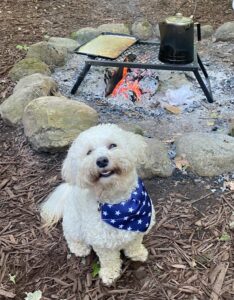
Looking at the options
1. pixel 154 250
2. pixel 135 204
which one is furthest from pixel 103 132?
pixel 154 250

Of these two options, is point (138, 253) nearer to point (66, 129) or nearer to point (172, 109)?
point (66, 129)

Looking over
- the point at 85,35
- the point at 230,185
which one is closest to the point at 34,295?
the point at 230,185

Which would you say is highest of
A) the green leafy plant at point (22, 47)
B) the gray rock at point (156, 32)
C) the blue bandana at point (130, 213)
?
the blue bandana at point (130, 213)

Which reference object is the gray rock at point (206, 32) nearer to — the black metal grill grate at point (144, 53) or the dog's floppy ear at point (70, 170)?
the black metal grill grate at point (144, 53)

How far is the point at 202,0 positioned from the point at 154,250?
5.22 metres

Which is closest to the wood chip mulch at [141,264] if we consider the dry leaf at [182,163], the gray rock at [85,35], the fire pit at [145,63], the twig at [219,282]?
the twig at [219,282]

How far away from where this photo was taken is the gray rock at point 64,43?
5402 millimetres

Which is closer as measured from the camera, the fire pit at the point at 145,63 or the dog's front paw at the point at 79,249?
the dog's front paw at the point at 79,249

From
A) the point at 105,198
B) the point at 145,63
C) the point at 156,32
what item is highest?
the point at 105,198

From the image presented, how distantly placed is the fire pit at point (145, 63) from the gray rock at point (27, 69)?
55cm

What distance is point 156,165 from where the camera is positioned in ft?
10.8

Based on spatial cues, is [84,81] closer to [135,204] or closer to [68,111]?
[68,111]

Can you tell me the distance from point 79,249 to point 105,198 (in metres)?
0.54

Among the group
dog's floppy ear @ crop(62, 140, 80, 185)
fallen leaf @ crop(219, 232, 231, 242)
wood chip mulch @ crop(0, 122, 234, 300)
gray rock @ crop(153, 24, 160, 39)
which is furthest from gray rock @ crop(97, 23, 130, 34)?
dog's floppy ear @ crop(62, 140, 80, 185)
